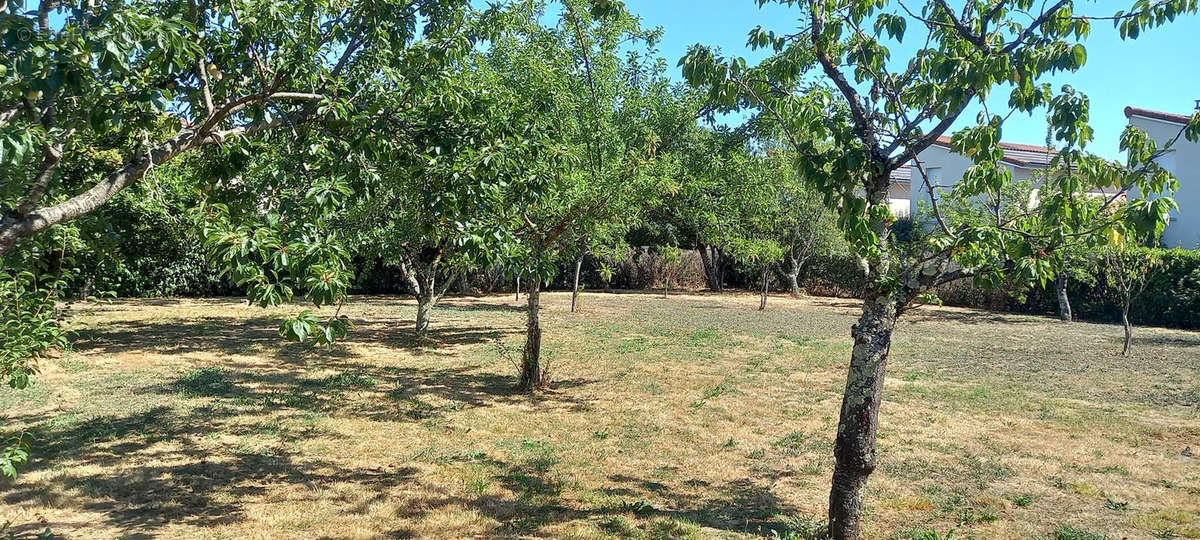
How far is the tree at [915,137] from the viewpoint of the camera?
14.1 ft

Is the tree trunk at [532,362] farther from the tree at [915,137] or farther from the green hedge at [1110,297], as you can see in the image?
the green hedge at [1110,297]

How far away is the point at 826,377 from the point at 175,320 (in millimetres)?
14681

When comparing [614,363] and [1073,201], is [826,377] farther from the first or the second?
[1073,201]

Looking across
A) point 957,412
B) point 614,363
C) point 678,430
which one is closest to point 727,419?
point 678,430

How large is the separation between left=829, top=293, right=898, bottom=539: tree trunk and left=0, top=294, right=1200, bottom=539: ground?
0.45m

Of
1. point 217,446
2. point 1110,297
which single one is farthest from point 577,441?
point 1110,297

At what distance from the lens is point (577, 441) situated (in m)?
7.91

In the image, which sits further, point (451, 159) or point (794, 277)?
point (794, 277)

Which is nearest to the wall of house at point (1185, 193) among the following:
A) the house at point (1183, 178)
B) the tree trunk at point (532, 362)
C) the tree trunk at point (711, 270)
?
the house at point (1183, 178)

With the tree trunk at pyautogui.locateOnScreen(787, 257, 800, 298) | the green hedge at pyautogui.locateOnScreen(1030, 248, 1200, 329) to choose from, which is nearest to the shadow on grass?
the green hedge at pyautogui.locateOnScreen(1030, 248, 1200, 329)

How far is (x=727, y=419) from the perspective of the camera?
898cm

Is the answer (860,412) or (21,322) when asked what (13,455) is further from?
(860,412)

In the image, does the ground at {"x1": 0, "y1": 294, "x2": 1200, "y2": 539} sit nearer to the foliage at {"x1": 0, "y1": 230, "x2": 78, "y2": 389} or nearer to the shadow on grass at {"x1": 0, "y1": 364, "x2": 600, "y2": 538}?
the shadow on grass at {"x1": 0, "y1": 364, "x2": 600, "y2": 538}

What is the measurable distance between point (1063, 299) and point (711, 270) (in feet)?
48.3
